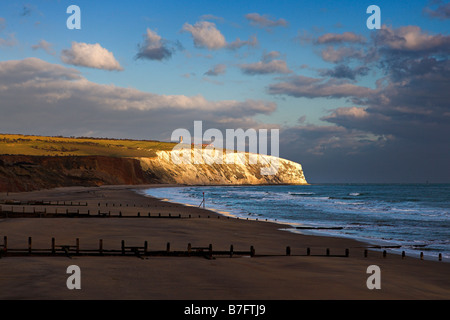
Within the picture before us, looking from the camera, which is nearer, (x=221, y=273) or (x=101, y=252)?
(x=221, y=273)

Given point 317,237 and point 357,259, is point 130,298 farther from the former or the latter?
point 317,237

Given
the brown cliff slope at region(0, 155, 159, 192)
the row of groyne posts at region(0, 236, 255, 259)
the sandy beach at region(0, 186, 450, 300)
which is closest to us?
the sandy beach at region(0, 186, 450, 300)

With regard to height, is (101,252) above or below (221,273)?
above

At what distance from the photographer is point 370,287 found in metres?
17.2

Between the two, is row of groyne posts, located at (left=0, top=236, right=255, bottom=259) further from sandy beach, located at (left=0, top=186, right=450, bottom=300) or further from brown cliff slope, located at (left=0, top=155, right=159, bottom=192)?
brown cliff slope, located at (left=0, top=155, right=159, bottom=192)

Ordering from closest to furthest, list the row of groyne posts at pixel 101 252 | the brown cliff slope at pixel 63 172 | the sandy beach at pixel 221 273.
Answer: the sandy beach at pixel 221 273 < the row of groyne posts at pixel 101 252 < the brown cliff slope at pixel 63 172

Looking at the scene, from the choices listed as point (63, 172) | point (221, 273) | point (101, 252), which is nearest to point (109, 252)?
point (101, 252)

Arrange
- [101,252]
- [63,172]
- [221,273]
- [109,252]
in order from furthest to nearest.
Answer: [63,172] < [109,252] < [101,252] < [221,273]

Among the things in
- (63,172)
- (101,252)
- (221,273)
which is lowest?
(221,273)

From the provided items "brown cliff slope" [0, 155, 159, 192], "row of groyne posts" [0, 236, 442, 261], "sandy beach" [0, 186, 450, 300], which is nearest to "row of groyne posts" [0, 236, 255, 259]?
"row of groyne posts" [0, 236, 442, 261]

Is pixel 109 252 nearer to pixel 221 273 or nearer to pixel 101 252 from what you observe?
pixel 101 252

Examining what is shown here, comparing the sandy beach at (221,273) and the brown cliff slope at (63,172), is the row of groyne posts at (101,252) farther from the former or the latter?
the brown cliff slope at (63,172)

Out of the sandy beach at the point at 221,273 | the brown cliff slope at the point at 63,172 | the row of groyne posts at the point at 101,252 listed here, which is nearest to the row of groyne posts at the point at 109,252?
the row of groyne posts at the point at 101,252
